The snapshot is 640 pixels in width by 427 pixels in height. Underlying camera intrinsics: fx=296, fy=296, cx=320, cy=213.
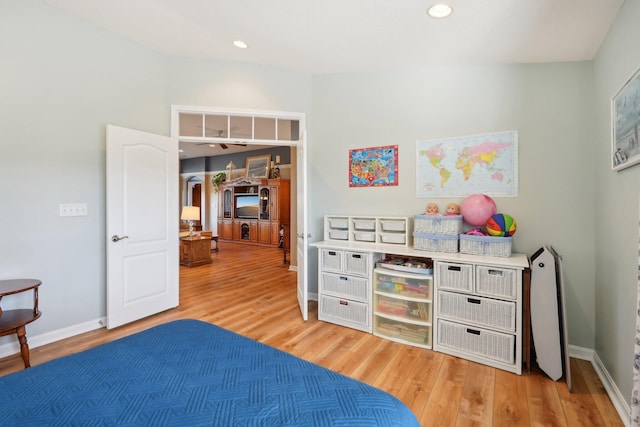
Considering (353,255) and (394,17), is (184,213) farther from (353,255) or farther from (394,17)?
(394,17)

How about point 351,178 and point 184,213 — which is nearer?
point 351,178

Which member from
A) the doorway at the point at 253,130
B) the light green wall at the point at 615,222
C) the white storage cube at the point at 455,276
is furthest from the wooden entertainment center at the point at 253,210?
the light green wall at the point at 615,222

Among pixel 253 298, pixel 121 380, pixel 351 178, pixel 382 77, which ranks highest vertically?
pixel 382 77

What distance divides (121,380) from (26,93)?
2.58 metres

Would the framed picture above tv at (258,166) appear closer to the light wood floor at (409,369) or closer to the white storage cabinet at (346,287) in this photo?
the light wood floor at (409,369)

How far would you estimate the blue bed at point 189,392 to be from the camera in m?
0.88

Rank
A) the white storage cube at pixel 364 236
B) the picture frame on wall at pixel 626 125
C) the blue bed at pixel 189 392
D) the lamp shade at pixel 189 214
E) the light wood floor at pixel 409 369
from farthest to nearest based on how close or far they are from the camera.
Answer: the lamp shade at pixel 189 214 < the white storage cube at pixel 364 236 < the light wood floor at pixel 409 369 < the picture frame on wall at pixel 626 125 < the blue bed at pixel 189 392

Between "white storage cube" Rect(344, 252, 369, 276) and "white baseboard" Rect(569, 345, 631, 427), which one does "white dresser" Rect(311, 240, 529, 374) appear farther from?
"white baseboard" Rect(569, 345, 631, 427)

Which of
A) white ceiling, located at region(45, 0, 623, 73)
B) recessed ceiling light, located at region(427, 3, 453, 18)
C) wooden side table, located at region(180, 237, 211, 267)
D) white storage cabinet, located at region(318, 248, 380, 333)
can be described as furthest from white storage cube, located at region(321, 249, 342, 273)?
wooden side table, located at region(180, 237, 211, 267)

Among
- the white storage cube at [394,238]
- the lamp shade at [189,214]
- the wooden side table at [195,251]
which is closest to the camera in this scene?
the white storage cube at [394,238]

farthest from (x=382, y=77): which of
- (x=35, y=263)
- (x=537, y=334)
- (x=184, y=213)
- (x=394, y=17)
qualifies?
(x=184, y=213)

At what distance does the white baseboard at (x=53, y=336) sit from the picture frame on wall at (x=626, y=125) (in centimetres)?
418

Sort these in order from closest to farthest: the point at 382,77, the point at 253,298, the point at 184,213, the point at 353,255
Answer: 1. the point at 353,255
2. the point at 382,77
3. the point at 253,298
4. the point at 184,213

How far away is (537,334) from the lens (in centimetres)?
207
